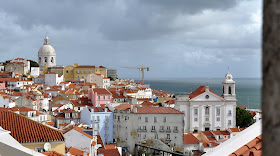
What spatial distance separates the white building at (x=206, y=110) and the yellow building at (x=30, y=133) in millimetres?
36735

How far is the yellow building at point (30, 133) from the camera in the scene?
31.3 feet

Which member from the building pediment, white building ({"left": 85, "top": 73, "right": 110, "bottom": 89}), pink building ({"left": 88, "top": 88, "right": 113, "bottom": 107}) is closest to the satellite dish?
the building pediment

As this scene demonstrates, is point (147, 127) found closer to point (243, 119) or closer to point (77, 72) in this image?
point (243, 119)

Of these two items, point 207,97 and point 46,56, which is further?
point 46,56

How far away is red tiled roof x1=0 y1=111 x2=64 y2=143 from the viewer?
9.49 metres

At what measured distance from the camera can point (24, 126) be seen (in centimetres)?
988

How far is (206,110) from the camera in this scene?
156 feet

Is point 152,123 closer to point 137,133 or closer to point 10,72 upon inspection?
point 137,133

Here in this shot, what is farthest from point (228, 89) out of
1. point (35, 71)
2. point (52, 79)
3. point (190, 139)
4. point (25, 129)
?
point (35, 71)

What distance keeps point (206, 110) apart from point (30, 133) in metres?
39.0

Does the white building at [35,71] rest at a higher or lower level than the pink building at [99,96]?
higher

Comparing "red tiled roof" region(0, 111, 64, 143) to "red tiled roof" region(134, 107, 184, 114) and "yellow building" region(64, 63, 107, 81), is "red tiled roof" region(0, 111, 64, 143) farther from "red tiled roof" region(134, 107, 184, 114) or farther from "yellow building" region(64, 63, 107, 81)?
"yellow building" region(64, 63, 107, 81)

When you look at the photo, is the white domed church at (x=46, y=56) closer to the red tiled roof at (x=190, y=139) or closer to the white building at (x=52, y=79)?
the white building at (x=52, y=79)

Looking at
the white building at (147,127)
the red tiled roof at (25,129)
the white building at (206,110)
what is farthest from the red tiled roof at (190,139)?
the red tiled roof at (25,129)
